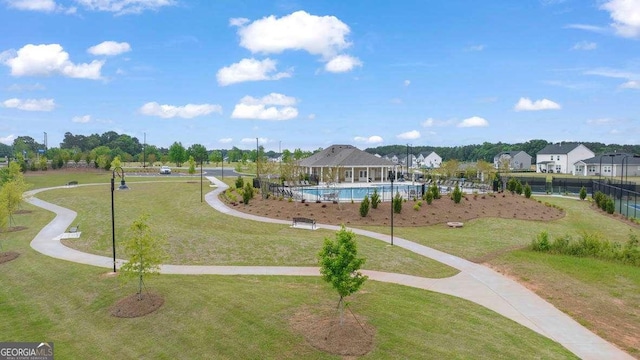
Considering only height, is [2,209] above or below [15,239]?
above

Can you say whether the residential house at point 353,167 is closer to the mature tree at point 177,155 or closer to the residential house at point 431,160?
the mature tree at point 177,155

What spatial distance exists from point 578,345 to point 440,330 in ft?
13.8

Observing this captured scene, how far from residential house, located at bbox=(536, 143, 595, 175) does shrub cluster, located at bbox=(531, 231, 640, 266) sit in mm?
85330

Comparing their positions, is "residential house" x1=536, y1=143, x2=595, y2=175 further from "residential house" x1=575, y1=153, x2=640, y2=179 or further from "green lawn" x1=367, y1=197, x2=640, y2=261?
"green lawn" x1=367, y1=197, x2=640, y2=261

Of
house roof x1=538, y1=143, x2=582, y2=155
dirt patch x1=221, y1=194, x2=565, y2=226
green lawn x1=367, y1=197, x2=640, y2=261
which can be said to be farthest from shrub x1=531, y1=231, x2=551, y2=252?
house roof x1=538, y1=143, x2=582, y2=155

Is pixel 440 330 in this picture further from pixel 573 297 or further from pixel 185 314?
pixel 185 314

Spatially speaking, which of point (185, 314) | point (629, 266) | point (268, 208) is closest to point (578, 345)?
point (629, 266)

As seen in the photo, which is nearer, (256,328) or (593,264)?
(256,328)

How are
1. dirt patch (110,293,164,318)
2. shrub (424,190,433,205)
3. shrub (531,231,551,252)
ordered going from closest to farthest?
dirt patch (110,293,164,318) → shrub (531,231,551,252) → shrub (424,190,433,205)

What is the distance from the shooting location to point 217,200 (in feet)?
133

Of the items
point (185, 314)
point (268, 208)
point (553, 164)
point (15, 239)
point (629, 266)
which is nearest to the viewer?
point (185, 314)

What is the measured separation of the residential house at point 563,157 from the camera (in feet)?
322

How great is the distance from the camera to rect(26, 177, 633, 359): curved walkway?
1273cm

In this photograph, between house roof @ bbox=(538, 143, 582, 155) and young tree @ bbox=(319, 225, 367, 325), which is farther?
house roof @ bbox=(538, 143, 582, 155)
